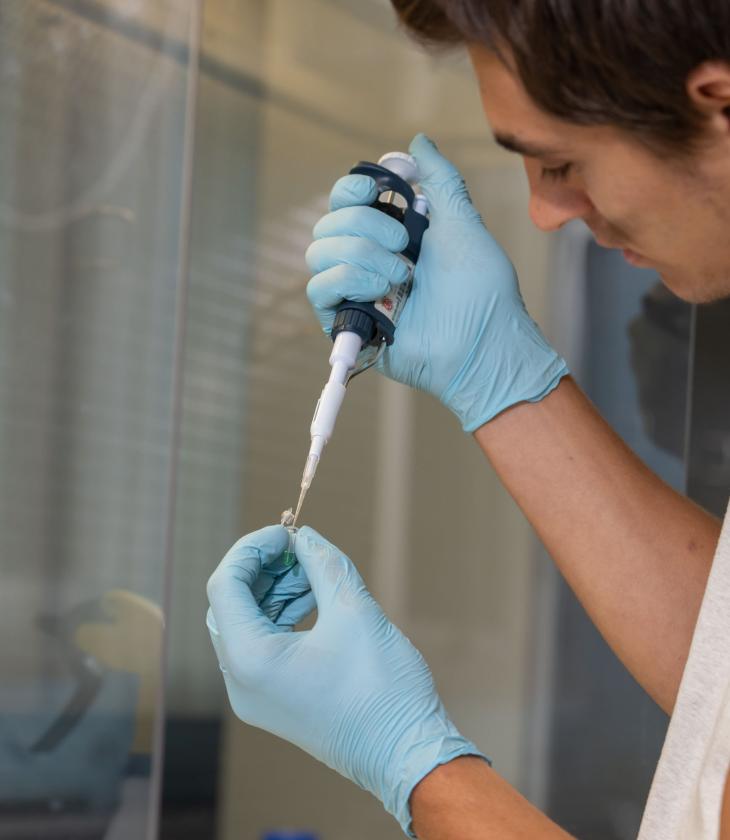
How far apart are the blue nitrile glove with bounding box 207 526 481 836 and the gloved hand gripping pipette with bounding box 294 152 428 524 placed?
0.30 ft

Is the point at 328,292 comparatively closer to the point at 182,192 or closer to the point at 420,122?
the point at 182,192

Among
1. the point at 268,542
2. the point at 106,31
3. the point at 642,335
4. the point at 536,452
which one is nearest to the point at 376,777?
the point at 268,542

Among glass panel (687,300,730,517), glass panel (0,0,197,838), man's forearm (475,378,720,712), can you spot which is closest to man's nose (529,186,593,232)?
man's forearm (475,378,720,712)

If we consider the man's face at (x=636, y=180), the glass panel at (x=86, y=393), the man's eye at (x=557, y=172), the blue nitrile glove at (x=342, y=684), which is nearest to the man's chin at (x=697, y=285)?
the man's face at (x=636, y=180)

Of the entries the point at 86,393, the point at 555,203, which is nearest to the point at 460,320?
the point at 555,203

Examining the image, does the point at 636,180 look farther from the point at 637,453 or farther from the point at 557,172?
the point at 637,453

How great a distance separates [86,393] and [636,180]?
33.7 inches

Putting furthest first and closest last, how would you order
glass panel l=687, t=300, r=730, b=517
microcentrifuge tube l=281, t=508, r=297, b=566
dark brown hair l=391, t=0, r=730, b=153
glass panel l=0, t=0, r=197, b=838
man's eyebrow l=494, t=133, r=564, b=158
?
glass panel l=0, t=0, r=197, b=838 → glass panel l=687, t=300, r=730, b=517 → microcentrifuge tube l=281, t=508, r=297, b=566 → man's eyebrow l=494, t=133, r=564, b=158 → dark brown hair l=391, t=0, r=730, b=153

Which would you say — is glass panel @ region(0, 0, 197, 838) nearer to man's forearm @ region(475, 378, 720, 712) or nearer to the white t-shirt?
man's forearm @ region(475, 378, 720, 712)

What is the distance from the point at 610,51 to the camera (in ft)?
2.21

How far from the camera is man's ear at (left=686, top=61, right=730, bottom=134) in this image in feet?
2.21

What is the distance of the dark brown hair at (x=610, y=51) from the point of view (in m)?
0.66

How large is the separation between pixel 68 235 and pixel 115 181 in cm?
10

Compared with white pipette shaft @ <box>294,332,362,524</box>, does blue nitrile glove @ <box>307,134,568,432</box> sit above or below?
above
